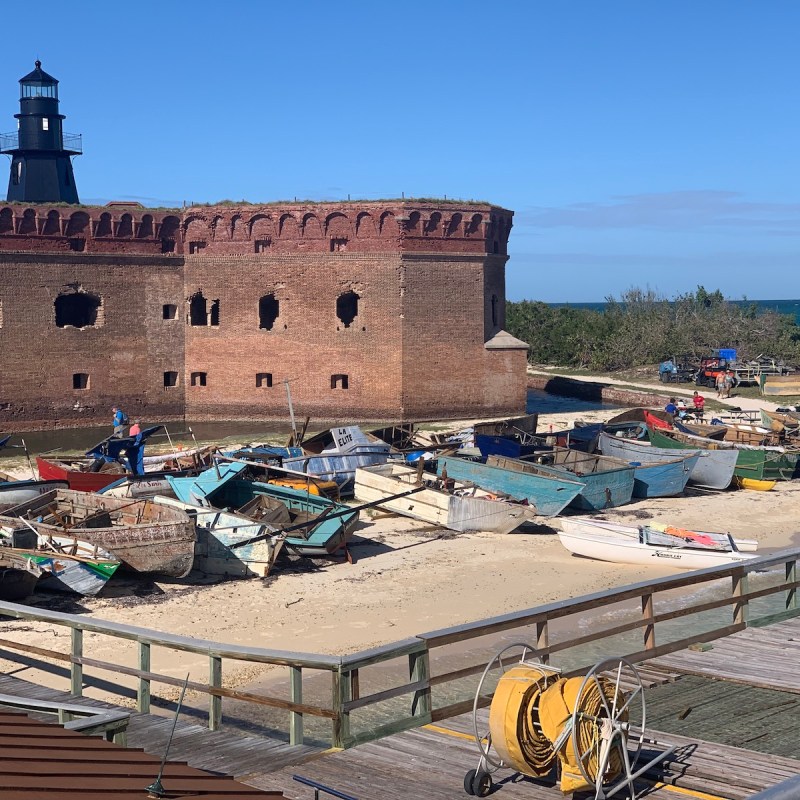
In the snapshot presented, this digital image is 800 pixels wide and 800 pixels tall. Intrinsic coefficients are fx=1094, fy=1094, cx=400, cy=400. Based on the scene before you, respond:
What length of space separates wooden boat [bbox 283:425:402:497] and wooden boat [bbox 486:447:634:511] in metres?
2.77

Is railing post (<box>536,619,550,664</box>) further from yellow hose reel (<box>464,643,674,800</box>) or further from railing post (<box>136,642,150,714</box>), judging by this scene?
railing post (<box>136,642,150,714</box>)

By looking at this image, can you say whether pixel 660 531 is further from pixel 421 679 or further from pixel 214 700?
pixel 214 700

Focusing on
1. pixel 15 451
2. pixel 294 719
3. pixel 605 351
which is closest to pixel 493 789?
pixel 294 719

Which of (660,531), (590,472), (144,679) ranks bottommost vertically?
(660,531)

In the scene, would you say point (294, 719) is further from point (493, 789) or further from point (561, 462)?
point (561, 462)

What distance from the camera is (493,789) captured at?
5613mm

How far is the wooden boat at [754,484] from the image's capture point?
2414 cm

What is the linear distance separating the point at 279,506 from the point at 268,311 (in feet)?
52.1

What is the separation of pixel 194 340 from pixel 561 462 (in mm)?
14174

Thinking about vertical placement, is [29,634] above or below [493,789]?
below

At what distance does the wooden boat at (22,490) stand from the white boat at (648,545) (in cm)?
978

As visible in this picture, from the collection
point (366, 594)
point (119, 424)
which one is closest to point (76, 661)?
point (366, 594)

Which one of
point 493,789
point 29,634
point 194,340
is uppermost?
point 194,340

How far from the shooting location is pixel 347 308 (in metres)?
33.7
